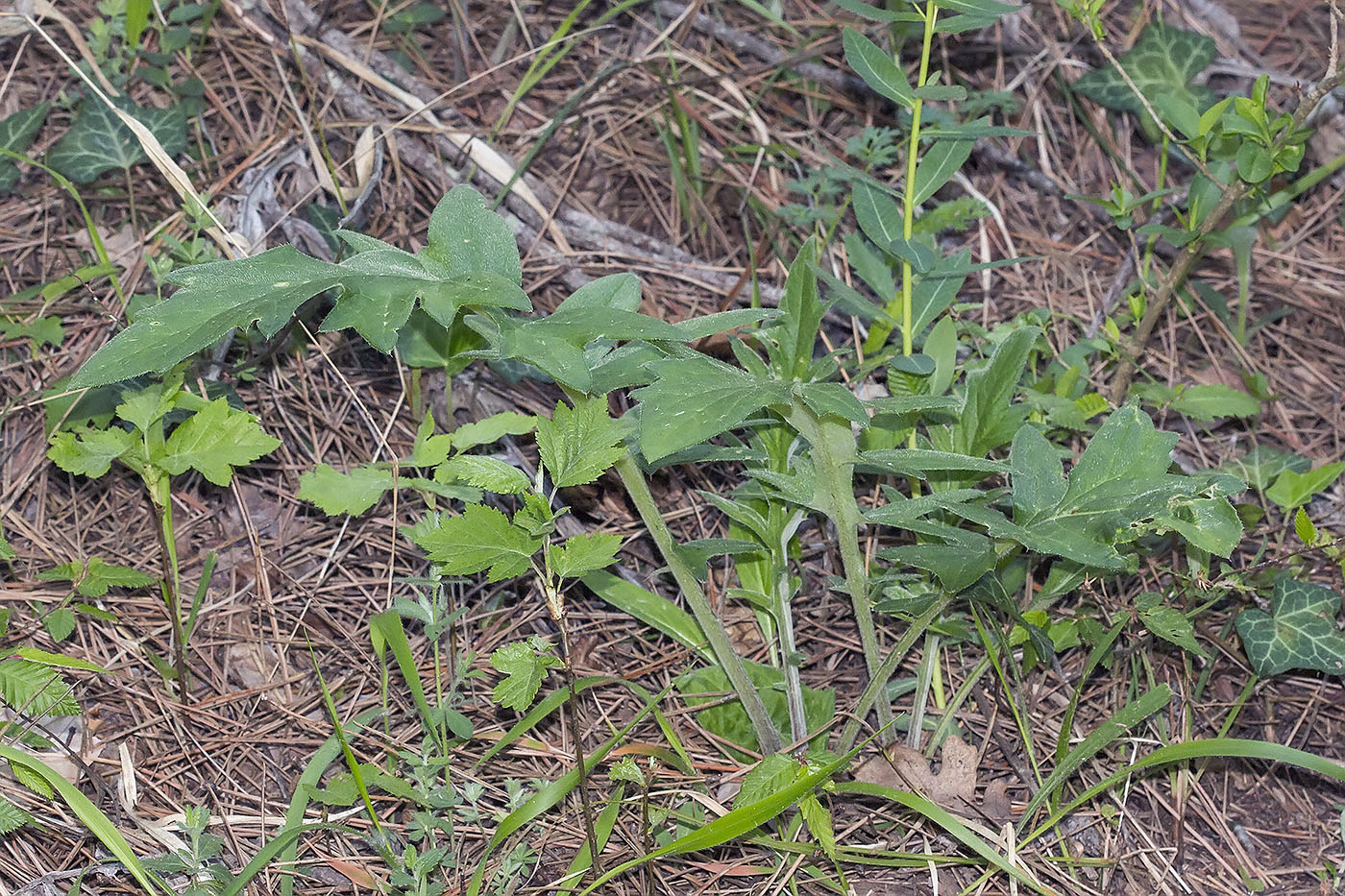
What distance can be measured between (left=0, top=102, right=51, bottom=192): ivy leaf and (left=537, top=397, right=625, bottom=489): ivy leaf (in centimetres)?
180

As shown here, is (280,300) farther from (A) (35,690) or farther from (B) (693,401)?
(A) (35,690)

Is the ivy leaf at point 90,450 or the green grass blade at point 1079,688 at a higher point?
the ivy leaf at point 90,450

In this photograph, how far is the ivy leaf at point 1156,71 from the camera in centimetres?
295

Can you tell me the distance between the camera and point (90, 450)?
2.05m

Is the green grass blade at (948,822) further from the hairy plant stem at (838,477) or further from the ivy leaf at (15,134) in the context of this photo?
the ivy leaf at (15,134)

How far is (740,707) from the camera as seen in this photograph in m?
2.08

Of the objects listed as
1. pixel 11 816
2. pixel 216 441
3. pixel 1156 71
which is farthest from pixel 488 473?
pixel 1156 71

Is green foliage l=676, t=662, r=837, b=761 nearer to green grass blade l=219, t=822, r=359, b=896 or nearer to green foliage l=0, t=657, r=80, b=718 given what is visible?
green grass blade l=219, t=822, r=359, b=896

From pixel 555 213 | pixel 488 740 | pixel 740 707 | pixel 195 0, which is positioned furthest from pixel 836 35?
pixel 488 740

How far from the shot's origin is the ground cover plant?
1.72 meters

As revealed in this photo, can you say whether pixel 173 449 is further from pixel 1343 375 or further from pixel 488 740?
pixel 1343 375

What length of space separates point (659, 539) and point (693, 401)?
45 cm

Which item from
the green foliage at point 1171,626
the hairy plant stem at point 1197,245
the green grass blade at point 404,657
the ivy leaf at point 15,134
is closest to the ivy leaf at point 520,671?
the green grass blade at point 404,657

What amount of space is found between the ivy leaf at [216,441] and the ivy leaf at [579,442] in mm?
679
